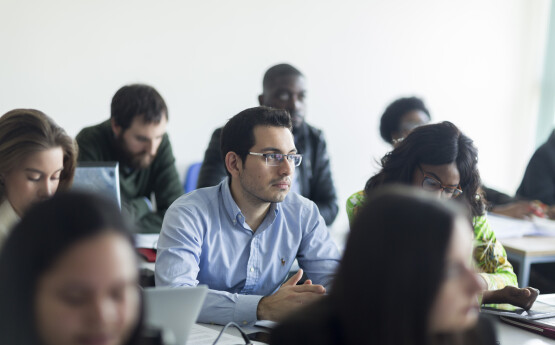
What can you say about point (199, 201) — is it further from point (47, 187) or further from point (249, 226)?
point (47, 187)

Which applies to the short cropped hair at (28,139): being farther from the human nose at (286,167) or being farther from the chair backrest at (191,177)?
the chair backrest at (191,177)

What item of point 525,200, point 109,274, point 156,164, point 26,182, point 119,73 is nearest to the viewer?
point 109,274

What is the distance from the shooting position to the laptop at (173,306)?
1203mm

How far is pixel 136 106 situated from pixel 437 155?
168 cm

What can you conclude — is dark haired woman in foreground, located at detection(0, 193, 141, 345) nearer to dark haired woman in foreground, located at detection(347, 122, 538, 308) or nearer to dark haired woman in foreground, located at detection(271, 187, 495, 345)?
dark haired woman in foreground, located at detection(271, 187, 495, 345)

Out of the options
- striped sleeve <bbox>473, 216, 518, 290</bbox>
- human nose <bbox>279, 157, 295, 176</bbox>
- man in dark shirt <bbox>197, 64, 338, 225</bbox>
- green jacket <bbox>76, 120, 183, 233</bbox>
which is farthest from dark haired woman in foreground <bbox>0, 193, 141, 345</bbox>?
man in dark shirt <bbox>197, 64, 338, 225</bbox>

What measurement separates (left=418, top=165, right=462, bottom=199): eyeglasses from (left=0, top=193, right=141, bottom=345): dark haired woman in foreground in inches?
57.5

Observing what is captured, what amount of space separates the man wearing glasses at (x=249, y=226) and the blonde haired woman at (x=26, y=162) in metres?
0.40

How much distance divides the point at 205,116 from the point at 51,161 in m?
2.36

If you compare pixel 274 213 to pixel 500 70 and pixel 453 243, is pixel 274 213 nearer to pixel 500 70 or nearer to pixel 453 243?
pixel 453 243

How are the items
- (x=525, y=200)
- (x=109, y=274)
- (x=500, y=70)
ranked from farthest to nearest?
(x=500, y=70), (x=525, y=200), (x=109, y=274)

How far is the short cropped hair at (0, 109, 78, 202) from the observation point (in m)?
2.01

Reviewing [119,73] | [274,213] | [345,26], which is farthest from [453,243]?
[345,26]

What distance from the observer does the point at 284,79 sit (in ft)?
11.8
